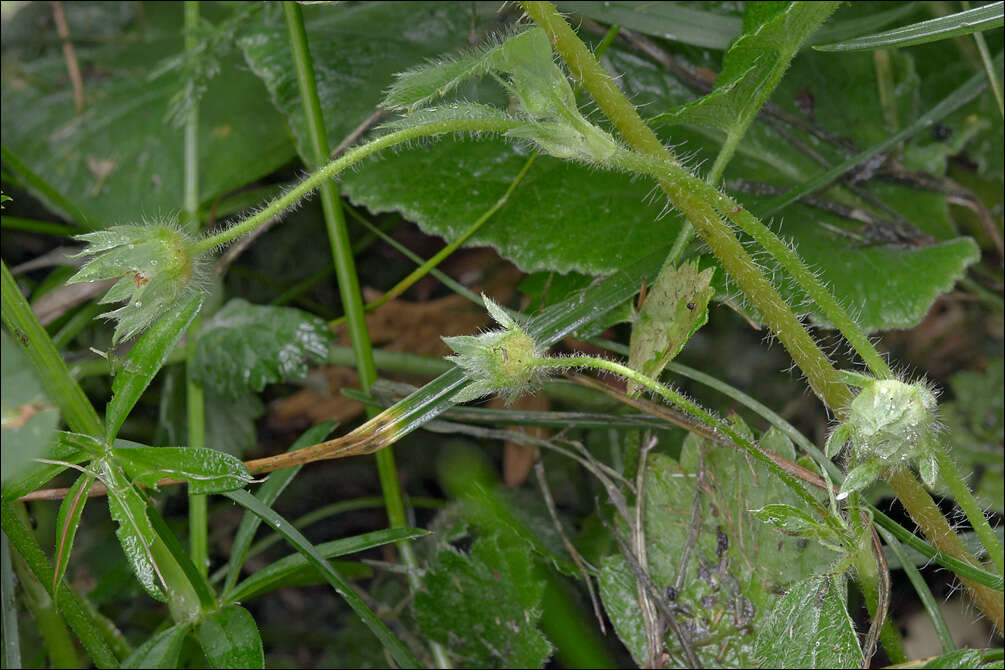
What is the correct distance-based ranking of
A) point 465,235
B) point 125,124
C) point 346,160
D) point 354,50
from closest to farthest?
1. point 346,160
2. point 465,235
3. point 354,50
4. point 125,124

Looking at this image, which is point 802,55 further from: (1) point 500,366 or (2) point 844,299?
(1) point 500,366

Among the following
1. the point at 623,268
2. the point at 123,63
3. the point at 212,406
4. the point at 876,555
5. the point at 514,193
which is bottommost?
the point at 876,555

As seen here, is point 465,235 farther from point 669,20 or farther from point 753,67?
point 753,67

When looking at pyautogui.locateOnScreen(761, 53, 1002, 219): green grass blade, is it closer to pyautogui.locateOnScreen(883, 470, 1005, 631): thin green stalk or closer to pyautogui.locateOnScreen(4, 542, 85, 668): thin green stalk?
pyautogui.locateOnScreen(883, 470, 1005, 631): thin green stalk

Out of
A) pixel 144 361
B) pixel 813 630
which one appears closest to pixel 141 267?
pixel 144 361

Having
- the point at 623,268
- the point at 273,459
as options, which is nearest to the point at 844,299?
the point at 623,268

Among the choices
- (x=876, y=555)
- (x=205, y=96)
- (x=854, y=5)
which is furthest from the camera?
(x=205, y=96)
